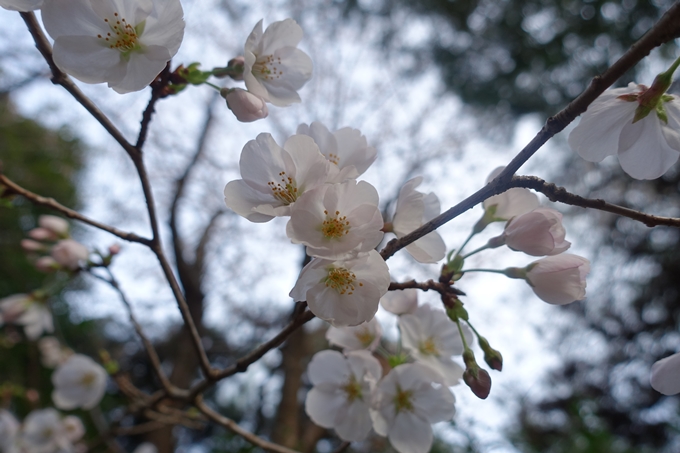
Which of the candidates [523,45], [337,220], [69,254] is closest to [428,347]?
[337,220]

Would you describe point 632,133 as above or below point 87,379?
above

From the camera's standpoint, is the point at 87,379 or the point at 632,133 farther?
the point at 87,379

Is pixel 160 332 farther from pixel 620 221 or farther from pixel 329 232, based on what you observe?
pixel 329 232

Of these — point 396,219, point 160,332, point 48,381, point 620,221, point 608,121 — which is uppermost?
point 620,221

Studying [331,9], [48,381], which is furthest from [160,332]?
[331,9]

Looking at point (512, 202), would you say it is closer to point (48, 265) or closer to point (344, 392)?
point (344, 392)

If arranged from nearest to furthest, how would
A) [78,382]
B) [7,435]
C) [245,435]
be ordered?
[245,435], [78,382], [7,435]

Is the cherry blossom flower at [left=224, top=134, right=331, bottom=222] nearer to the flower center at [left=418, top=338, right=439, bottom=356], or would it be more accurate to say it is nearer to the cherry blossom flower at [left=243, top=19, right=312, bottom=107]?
the cherry blossom flower at [left=243, top=19, right=312, bottom=107]
